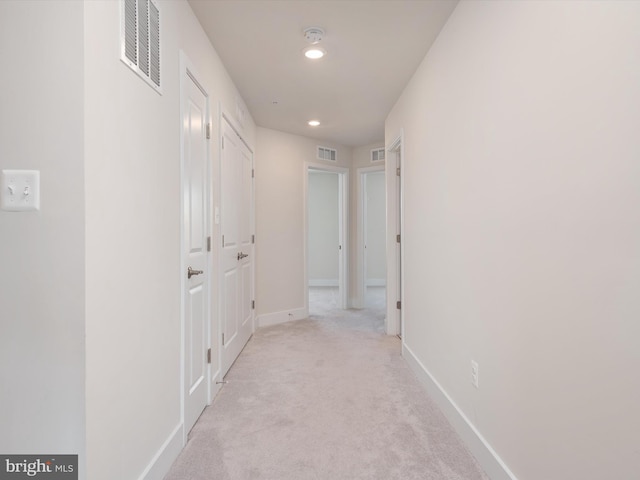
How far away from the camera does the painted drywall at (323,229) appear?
876cm

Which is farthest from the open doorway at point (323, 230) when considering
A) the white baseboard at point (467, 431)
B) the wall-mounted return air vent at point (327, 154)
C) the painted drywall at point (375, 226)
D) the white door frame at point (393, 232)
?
the white baseboard at point (467, 431)

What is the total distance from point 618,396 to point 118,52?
1.85 metres

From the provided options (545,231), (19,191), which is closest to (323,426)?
(545,231)

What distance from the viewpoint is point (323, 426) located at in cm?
226

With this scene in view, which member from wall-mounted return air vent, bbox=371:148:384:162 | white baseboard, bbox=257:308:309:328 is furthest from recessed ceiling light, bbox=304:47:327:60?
white baseboard, bbox=257:308:309:328

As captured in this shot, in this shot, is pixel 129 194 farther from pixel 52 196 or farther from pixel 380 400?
pixel 380 400

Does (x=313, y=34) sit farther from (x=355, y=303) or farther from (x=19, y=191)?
(x=355, y=303)

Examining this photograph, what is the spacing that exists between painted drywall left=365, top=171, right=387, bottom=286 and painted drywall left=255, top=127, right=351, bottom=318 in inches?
131

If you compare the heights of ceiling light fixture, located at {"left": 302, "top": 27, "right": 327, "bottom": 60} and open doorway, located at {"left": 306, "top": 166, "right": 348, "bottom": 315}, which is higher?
ceiling light fixture, located at {"left": 302, "top": 27, "right": 327, "bottom": 60}

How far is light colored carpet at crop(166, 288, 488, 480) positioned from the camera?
1837mm

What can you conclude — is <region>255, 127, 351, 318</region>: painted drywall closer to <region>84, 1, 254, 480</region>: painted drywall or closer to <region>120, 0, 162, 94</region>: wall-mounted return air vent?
<region>84, 1, 254, 480</region>: painted drywall

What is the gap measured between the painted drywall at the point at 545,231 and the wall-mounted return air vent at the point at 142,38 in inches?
57.6

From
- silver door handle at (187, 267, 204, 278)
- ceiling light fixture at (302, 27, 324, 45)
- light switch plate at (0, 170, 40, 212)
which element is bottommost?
silver door handle at (187, 267, 204, 278)

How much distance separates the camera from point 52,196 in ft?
3.83
